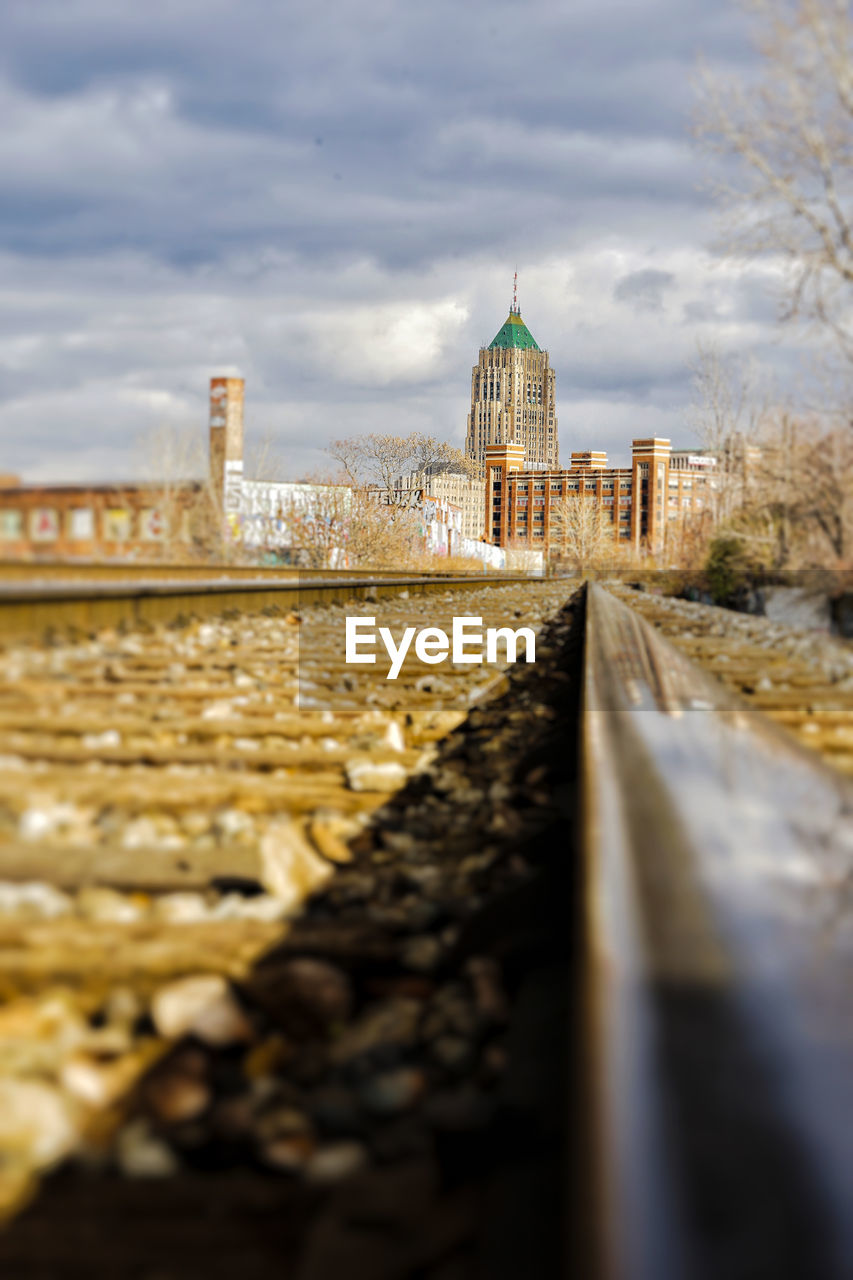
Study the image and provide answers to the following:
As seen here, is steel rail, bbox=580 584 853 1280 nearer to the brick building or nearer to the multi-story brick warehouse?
the brick building

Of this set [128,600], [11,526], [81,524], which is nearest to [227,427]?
[128,600]

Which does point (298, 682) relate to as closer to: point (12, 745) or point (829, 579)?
point (12, 745)

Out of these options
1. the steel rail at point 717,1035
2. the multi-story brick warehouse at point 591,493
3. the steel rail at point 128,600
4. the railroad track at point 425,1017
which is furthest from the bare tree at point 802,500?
the multi-story brick warehouse at point 591,493

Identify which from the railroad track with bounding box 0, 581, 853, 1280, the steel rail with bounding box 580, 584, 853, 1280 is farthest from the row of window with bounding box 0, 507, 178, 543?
the steel rail with bounding box 580, 584, 853, 1280

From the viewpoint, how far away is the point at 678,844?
1405 millimetres

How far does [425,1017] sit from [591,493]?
134 metres

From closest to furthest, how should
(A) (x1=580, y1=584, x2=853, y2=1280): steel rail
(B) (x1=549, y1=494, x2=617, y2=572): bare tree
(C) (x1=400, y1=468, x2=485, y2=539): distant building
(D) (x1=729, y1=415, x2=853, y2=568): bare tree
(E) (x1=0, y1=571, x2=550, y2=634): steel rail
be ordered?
1. (A) (x1=580, y1=584, x2=853, y2=1280): steel rail
2. (E) (x1=0, y1=571, x2=550, y2=634): steel rail
3. (D) (x1=729, y1=415, x2=853, y2=568): bare tree
4. (B) (x1=549, y1=494, x2=617, y2=572): bare tree
5. (C) (x1=400, y1=468, x2=485, y2=539): distant building

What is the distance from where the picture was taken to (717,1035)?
85cm

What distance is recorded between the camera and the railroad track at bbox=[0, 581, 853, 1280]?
2.46 ft

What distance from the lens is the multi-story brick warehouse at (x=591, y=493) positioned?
130 m

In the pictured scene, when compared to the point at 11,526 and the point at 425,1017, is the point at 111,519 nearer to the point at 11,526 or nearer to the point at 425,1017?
the point at 11,526

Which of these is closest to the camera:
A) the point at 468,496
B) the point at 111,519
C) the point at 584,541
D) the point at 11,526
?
the point at 11,526

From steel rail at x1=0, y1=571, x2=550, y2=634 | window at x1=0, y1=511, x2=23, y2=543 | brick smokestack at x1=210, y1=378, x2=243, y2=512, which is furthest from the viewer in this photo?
brick smokestack at x1=210, y1=378, x2=243, y2=512

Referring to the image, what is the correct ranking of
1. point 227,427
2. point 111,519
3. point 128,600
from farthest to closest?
point 227,427, point 111,519, point 128,600
